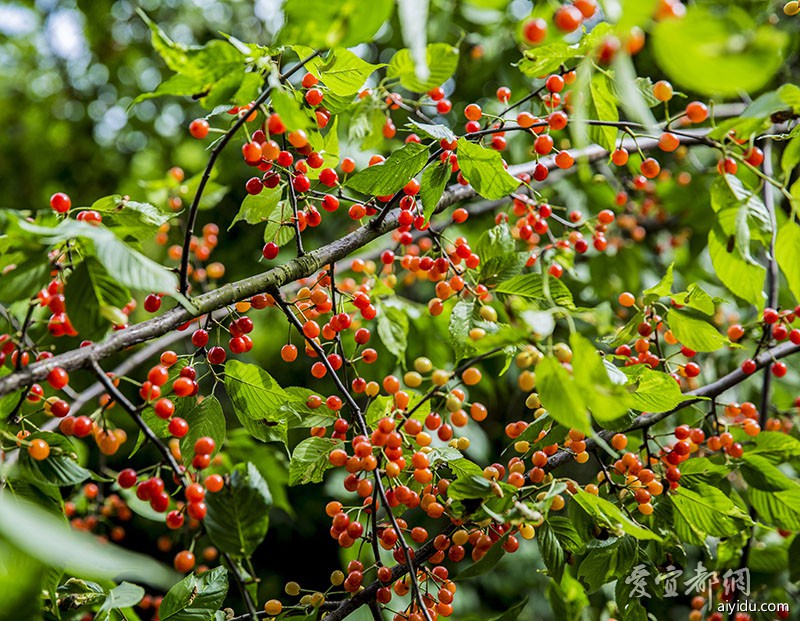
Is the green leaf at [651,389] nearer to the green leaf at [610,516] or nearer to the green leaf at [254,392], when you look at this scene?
the green leaf at [610,516]

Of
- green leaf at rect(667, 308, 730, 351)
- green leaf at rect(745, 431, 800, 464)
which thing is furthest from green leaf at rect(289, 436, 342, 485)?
green leaf at rect(745, 431, 800, 464)

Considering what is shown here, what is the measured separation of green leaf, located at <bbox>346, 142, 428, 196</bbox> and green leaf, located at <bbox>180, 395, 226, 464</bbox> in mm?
311

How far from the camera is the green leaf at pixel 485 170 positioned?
0.76 m

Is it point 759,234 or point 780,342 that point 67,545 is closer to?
point 759,234

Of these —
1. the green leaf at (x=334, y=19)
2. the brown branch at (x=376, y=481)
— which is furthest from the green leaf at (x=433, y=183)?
the green leaf at (x=334, y=19)

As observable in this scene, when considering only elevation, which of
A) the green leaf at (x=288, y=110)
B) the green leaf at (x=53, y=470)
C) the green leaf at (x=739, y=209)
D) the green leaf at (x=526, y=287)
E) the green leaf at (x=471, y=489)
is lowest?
the green leaf at (x=471, y=489)

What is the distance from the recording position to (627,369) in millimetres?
763

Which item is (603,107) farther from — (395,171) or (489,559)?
(489,559)

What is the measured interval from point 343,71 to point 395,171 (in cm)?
13

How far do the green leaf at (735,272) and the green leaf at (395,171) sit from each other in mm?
356

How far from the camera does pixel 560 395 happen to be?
1.82ft

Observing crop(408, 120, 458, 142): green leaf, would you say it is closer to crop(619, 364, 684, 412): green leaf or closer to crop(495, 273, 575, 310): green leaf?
crop(495, 273, 575, 310): green leaf

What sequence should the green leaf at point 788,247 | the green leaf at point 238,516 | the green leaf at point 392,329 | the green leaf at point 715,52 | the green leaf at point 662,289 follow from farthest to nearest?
the green leaf at point 392,329
the green leaf at point 662,289
the green leaf at point 788,247
the green leaf at point 238,516
the green leaf at point 715,52

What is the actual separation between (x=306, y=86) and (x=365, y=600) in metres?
0.59
